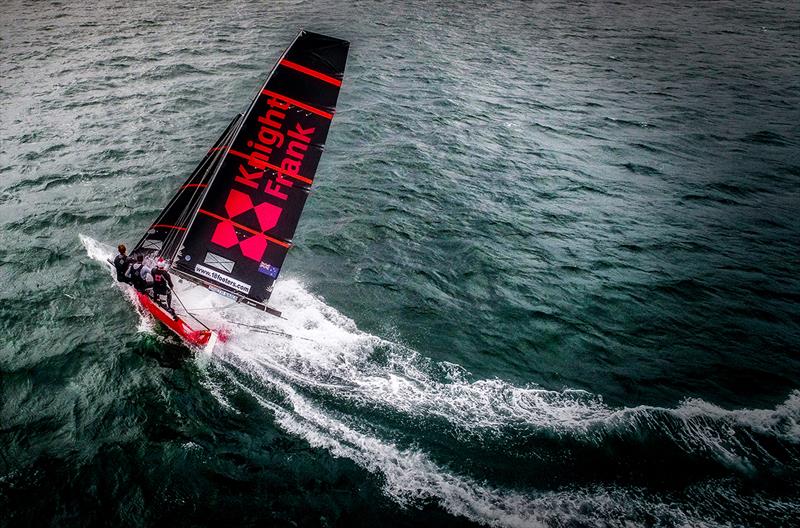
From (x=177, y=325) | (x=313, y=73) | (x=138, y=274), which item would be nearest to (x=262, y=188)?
(x=313, y=73)

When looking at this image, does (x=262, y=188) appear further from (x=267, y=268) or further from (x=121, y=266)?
(x=121, y=266)

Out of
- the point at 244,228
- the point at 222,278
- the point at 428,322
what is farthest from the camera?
the point at 428,322

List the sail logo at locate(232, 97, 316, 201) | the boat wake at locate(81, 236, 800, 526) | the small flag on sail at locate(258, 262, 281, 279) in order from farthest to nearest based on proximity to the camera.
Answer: the small flag on sail at locate(258, 262, 281, 279) < the sail logo at locate(232, 97, 316, 201) < the boat wake at locate(81, 236, 800, 526)

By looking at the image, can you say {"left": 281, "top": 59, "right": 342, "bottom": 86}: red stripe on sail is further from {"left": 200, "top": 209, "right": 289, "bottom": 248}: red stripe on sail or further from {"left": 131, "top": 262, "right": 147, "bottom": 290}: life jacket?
{"left": 131, "top": 262, "right": 147, "bottom": 290}: life jacket

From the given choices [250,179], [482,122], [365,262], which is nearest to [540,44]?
[482,122]

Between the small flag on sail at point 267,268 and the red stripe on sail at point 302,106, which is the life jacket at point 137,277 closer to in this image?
the small flag on sail at point 267,268

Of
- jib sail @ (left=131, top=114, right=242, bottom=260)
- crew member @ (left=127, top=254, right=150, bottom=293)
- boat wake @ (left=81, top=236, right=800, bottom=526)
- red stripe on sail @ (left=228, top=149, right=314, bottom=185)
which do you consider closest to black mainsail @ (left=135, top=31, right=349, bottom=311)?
red stripe on sail @ (left=228, top=149, right=314, bottom=185)

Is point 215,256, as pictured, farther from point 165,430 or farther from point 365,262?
point 365,262
